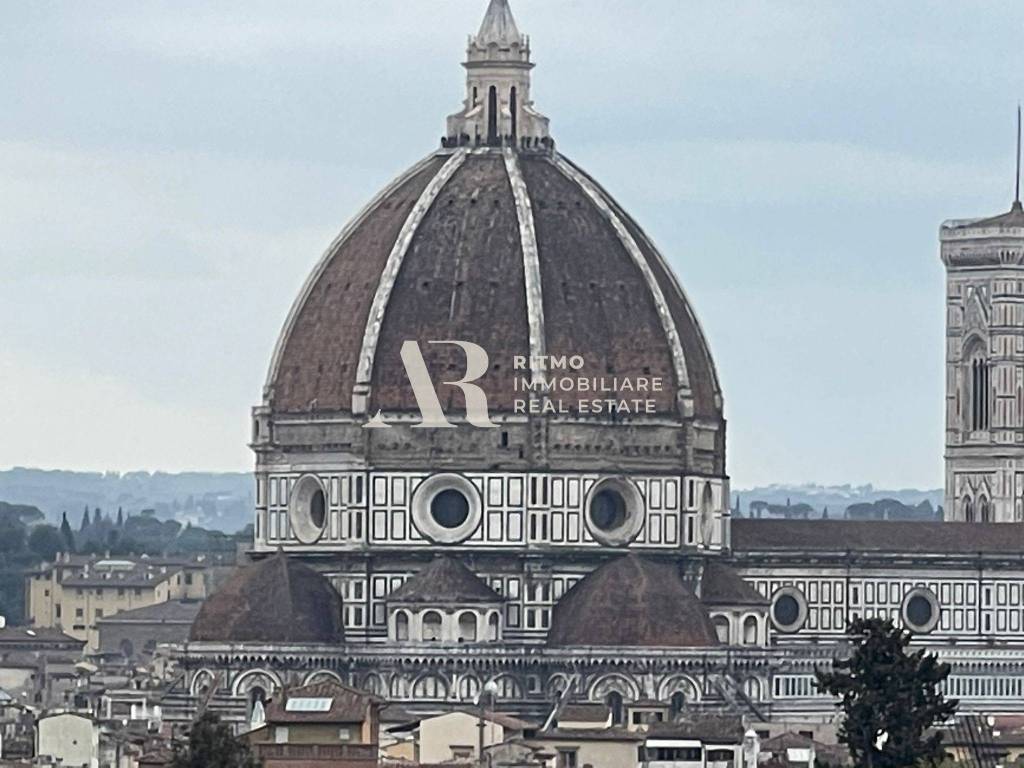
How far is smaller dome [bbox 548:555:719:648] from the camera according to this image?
448 ft

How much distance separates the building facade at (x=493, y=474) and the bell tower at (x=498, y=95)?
279 millimetres

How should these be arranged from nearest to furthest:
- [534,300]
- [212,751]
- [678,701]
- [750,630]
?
1. [212,751]
2. [678,701]
3. [534,300]
4. [750,630]

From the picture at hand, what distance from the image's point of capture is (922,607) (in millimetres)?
146375

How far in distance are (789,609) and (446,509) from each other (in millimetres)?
9191

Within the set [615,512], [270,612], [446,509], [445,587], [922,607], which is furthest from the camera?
[922,607]

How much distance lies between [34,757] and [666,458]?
30.3 meters

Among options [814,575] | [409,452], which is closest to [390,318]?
[409,452]

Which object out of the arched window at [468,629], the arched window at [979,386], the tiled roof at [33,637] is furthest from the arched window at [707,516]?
the tiled roof at [33,637]

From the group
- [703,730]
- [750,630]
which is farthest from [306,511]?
[703,730]

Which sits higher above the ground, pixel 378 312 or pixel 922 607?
pixel 378 312

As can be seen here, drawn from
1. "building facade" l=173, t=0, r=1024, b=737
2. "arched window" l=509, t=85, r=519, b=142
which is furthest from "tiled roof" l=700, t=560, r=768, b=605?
"arched window" l=509, t=85, r=519, b=142

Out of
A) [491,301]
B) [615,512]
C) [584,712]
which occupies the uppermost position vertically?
[491,301]

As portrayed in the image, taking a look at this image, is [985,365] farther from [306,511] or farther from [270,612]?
[270,612]

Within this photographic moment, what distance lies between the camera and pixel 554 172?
142 meters
